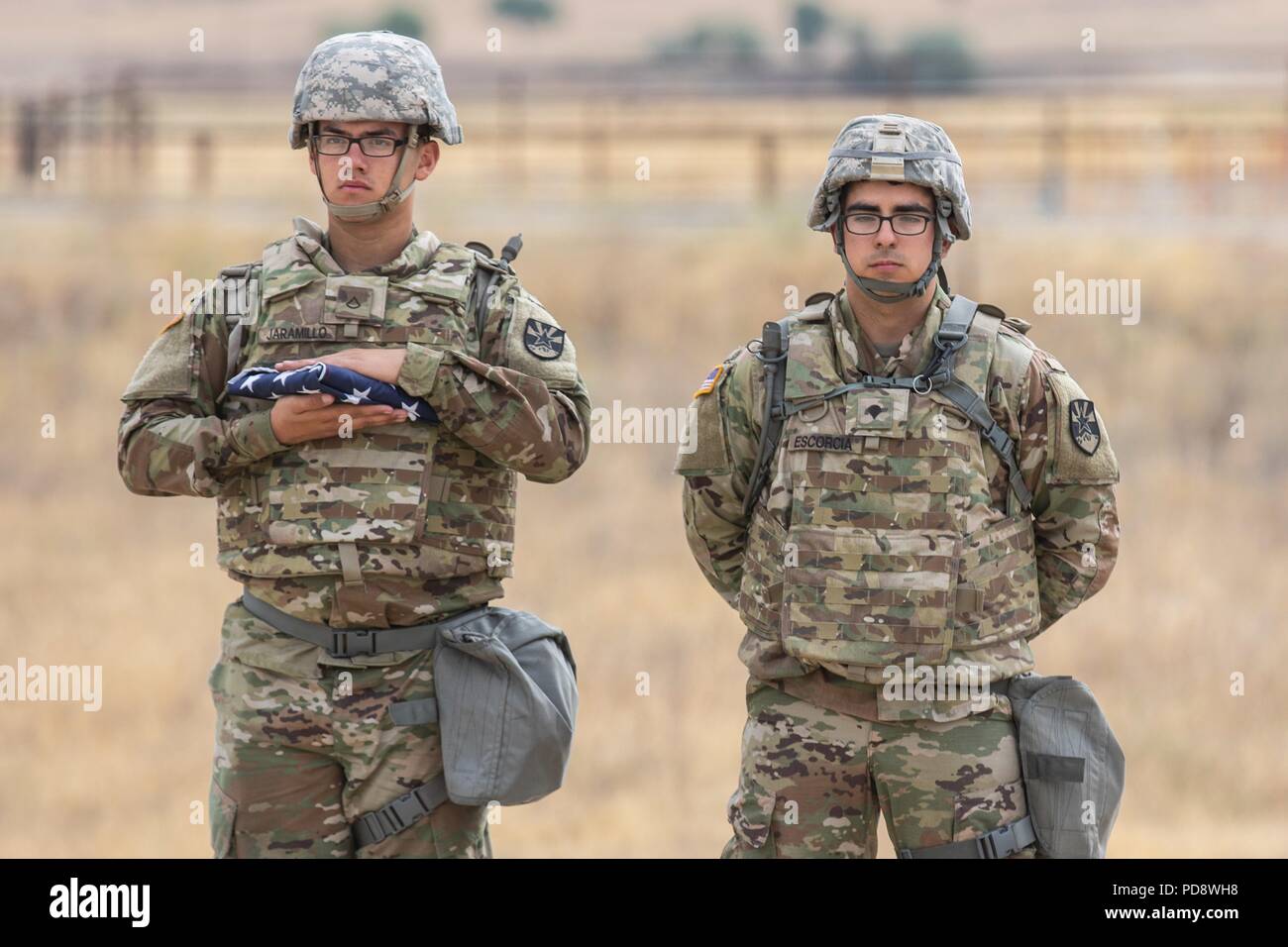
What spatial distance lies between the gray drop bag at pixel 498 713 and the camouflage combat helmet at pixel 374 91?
115 cm

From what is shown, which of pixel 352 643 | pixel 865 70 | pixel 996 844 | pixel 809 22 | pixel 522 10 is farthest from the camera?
pixel 522 10

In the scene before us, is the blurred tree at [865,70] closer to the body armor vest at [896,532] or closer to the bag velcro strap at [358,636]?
the body armor vest at [896,532]

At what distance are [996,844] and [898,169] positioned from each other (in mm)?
1666

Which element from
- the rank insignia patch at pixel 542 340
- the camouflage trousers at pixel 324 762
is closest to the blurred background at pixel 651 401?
the camouflage trousers at pixel 324 762

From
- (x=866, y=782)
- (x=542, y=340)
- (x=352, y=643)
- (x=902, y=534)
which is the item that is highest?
(x=542, y=340)

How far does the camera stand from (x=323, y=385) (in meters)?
4.45

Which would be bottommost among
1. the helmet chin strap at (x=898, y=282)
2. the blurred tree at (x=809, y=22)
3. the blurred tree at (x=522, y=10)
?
the helmet chin strap at (x=898, y=282)

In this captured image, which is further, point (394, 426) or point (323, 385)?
point (394, 426)

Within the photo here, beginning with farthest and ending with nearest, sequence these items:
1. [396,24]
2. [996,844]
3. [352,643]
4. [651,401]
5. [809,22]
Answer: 1. [809,22]
2. [396,24]
3. [651,401]
4. [352,643]
5. [996,844]

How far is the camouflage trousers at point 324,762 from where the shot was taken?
457cm

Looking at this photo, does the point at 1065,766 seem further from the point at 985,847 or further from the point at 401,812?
the point at 401,812

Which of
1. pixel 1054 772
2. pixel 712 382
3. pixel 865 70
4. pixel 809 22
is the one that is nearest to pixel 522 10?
pixel 809 22

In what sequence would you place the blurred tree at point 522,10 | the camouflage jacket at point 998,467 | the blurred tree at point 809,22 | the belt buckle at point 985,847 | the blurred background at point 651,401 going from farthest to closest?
the blurred tree at point 522,10
the blurred tree at point 809,22
the blurred background at point 651,401
the camouflage jacket at point 998,467
the belt buckle at point 985,847

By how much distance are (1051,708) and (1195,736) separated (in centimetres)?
859
